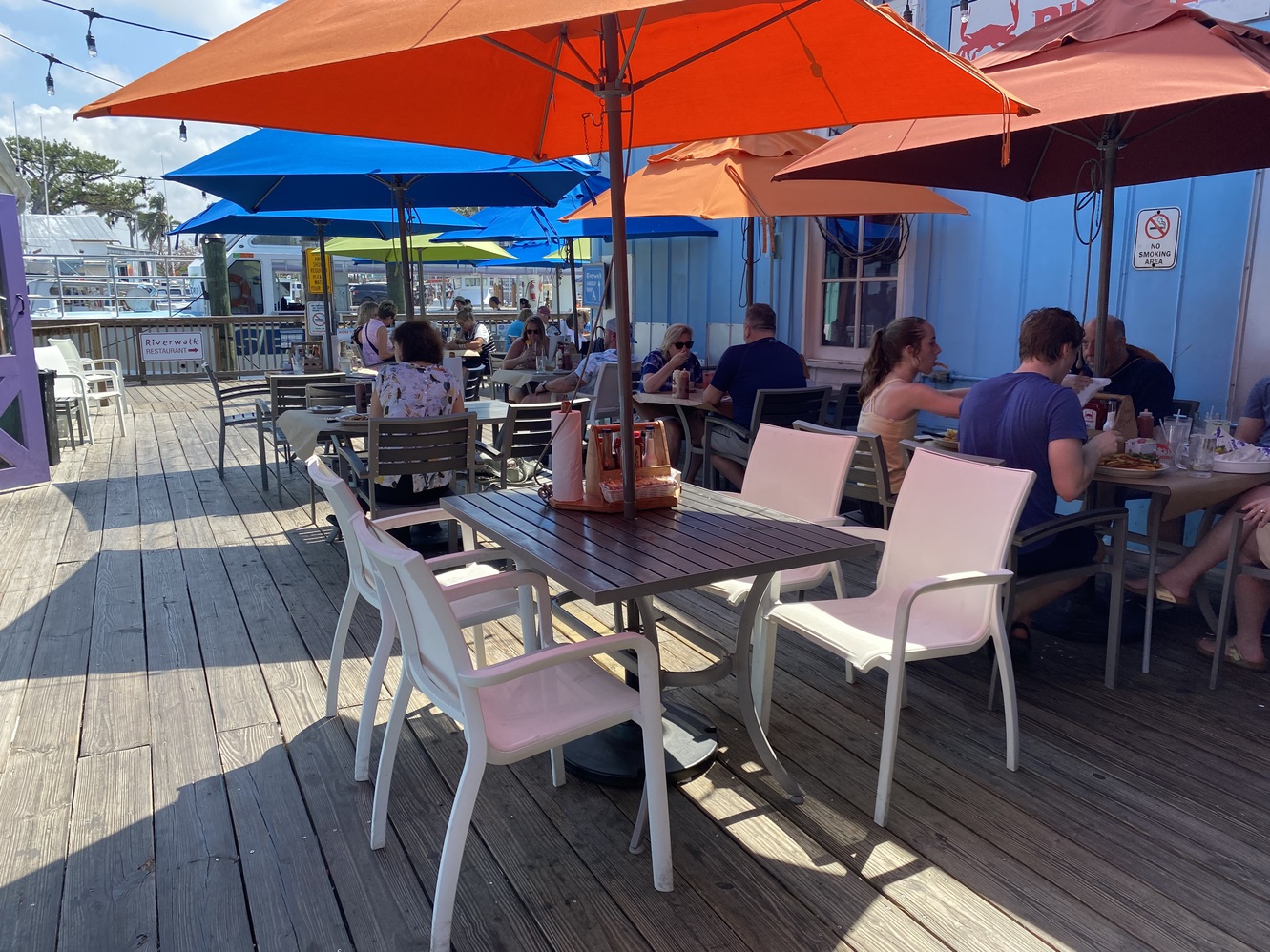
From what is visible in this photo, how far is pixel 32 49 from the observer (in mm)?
10867

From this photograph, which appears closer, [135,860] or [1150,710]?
[135,860]

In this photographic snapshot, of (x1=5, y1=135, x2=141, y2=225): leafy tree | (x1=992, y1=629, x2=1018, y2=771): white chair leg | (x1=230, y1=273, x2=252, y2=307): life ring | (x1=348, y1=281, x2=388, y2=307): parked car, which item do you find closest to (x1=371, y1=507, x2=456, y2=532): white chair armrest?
(x1=992, y1=629, x2=1018, y2=771): white chair leg

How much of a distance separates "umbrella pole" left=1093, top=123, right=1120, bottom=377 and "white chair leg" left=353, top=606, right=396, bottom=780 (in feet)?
9.71

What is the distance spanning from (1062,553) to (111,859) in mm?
3078

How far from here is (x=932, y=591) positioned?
8.52 feet

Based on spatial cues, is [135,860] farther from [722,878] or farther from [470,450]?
[470,450]

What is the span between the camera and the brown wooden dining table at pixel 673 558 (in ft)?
6.75

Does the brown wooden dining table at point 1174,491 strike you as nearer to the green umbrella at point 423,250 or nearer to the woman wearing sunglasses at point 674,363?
the woman wearing sunglasses at point 674,363

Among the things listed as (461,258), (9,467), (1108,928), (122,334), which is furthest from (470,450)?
(122,334)

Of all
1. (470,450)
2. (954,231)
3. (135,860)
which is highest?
(954,231)

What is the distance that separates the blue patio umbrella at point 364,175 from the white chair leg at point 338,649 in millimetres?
1704

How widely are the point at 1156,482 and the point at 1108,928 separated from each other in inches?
62.1

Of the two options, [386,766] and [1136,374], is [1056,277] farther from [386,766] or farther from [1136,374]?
[386,766]

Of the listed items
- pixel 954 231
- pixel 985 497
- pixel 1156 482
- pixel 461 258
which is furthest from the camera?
pixel 461 258
